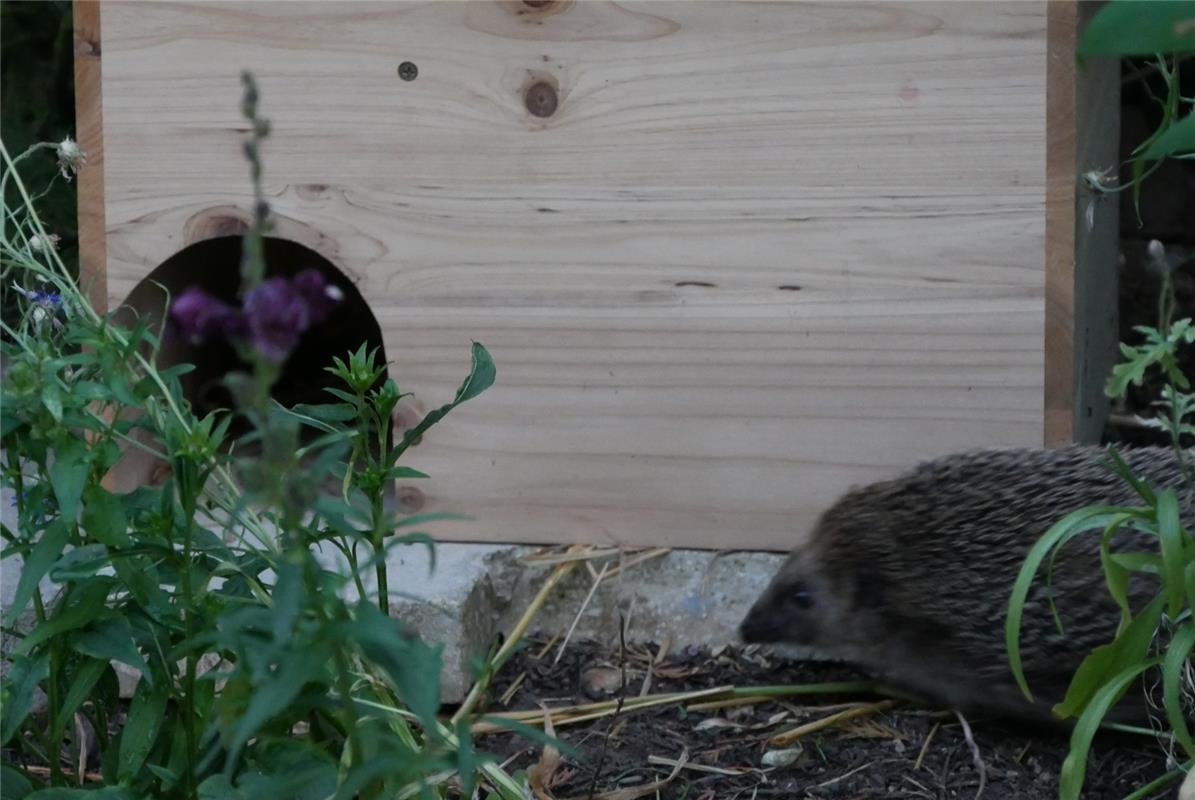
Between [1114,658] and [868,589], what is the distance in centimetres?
91

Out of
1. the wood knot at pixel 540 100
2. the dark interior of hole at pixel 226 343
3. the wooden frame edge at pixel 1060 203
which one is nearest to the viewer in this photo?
the wooden frame edge at pixel 1060 203

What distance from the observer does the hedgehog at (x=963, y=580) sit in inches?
115

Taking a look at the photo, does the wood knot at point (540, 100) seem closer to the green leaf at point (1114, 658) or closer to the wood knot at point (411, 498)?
the wood knot at point (411, 498)

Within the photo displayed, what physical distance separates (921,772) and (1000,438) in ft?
2.77

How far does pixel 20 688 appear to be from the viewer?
198 centimetres

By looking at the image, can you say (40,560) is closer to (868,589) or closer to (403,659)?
(403,659)

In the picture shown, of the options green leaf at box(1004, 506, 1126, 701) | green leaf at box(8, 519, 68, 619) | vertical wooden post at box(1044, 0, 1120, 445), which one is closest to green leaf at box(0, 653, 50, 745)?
green leaf at box(8, 519, 68, 619)

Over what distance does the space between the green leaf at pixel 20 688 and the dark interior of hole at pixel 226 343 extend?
161cm

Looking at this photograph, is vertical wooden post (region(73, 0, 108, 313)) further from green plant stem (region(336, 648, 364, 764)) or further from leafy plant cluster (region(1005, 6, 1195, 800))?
leafy plant cluster (region(1005, 6, 1195, 800))

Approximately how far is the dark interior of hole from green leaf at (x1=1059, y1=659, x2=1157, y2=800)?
1987 millimetres

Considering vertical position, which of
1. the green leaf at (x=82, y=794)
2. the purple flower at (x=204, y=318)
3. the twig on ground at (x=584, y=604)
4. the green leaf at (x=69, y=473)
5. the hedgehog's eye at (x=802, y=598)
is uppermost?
the purple flower at (x=204, y=318)

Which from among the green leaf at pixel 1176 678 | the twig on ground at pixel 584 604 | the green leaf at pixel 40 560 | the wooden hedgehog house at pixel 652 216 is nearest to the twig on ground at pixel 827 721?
the wooden hedgehog house at pixel 652 216

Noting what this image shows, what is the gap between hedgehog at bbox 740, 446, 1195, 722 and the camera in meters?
2.92

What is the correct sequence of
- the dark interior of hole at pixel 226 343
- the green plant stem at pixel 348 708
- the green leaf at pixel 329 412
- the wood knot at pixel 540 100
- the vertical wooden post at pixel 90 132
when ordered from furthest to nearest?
the dark interior of hole at pixel 226 343 < the vertical wooden post at pixel 90 132 < the wood knot at pixel 540 100 < the green leaf at pixel 329 412 < the green plant stem at pixel 348 708
